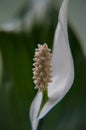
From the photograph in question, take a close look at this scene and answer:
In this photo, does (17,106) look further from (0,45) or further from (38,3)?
(38,3)

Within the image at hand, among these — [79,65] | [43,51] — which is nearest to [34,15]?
[79,65]

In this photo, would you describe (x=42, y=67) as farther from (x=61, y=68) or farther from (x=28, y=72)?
(x=28, y=72)

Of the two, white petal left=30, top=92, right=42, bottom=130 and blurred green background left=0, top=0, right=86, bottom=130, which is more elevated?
blurred green background left=0, top=0, right=86, bottom=130

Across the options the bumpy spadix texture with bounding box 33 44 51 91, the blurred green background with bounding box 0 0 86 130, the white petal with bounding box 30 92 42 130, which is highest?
the blurred green background with bounding box 0 0 86 130

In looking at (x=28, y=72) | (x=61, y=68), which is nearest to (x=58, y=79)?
(x=61, y=68)

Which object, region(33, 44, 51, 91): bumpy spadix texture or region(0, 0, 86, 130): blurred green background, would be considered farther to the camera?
region(0, 0, 86, 130): blurred green background

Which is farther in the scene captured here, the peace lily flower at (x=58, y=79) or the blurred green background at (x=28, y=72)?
the blurred green background at (x=28, y=72)
